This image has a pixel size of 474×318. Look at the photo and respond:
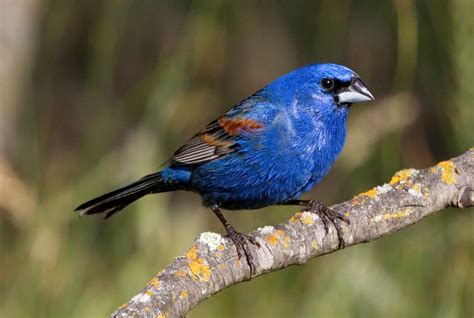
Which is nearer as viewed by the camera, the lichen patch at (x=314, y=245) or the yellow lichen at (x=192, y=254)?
the yellow lichen at (x=192, y=254)

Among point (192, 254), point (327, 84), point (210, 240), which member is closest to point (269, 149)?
point (327, 84)

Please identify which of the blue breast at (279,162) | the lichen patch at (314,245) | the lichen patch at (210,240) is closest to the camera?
the lichen patch at (210,240)

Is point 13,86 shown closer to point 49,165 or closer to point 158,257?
point 49,165

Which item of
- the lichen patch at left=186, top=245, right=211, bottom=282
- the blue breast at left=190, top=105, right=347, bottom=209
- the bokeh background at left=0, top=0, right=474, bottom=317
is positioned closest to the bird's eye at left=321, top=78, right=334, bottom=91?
the blue breast at left=190, top=105, right=347, bottom=209

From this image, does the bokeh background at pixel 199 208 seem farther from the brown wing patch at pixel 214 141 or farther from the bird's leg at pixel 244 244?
the bird's leg at pixel 244 244

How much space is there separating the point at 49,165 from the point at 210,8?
6.82ft

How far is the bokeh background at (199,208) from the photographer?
4004mm

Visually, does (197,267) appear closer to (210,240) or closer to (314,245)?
(210,240)

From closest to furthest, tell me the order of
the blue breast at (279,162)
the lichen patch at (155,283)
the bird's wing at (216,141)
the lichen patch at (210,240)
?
the lichen patch at (155,283) < the lichen patch at (210,240) < the blue breast at (279,162) < the bird's wing at (216,141)

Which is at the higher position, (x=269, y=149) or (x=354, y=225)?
(x=269, y=149)

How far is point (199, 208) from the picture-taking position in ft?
17.8

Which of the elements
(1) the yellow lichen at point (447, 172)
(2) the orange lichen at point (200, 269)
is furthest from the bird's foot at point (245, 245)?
(1) the yellow lichen at point (447, 172)

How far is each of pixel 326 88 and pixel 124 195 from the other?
91cm

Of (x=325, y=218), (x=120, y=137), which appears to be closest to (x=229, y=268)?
(x=325, y=218)
